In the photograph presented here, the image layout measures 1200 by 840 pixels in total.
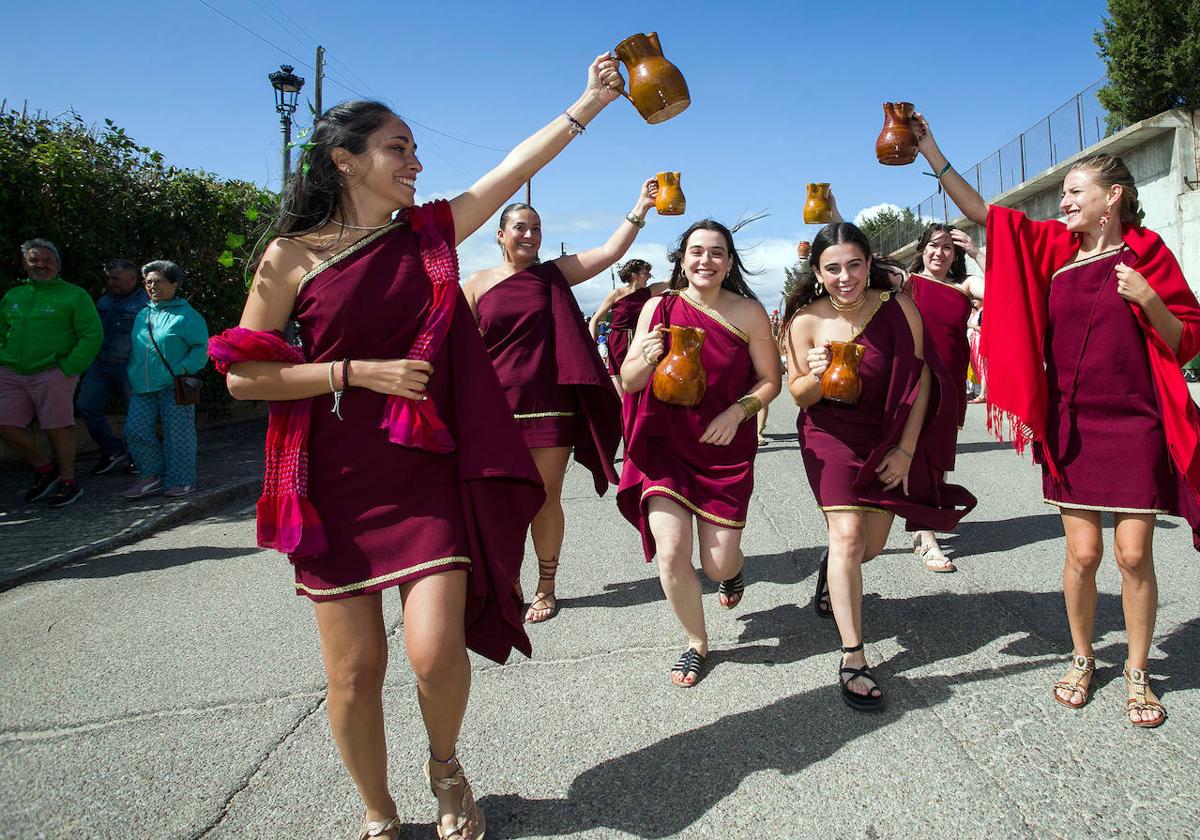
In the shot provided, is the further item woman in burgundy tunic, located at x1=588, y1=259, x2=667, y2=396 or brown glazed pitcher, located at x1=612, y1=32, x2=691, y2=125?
woman in burgundy tunic, located at x1=588, y1=259, x2=667, y2=396

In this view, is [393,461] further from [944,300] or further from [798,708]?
[944,300]

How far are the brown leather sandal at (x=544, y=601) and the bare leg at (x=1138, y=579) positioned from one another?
252 centimetres

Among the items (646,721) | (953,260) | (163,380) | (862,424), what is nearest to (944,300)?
(953,260)

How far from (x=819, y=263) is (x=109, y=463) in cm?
773

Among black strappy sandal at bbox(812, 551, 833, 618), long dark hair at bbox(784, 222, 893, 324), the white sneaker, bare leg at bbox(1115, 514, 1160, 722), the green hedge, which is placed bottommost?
black strappy sandal at bbox(812, 551, 833, 618)

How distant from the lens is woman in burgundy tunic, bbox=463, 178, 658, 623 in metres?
4.27

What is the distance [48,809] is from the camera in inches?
98.5

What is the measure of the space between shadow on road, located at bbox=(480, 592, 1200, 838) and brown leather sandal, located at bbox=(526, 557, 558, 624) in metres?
1.00

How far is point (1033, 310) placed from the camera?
10.2ft

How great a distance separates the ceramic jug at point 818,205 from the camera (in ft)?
14.7

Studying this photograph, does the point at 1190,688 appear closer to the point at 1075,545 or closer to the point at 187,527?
the point at 1075,545

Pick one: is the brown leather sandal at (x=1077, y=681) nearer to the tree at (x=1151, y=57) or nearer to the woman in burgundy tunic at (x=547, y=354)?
the woman in burgundy tunic at (x=547, y=354)

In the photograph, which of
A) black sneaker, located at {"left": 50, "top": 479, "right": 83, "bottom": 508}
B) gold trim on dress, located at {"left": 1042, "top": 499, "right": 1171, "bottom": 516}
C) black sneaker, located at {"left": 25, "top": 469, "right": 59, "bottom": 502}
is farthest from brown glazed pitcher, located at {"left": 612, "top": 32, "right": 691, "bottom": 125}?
black sneaker, located at {"left": 25, "top": 469, "right": 59, "bottom": 502}

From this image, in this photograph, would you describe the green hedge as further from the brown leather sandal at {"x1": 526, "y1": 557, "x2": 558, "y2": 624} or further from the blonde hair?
the blonde hair
